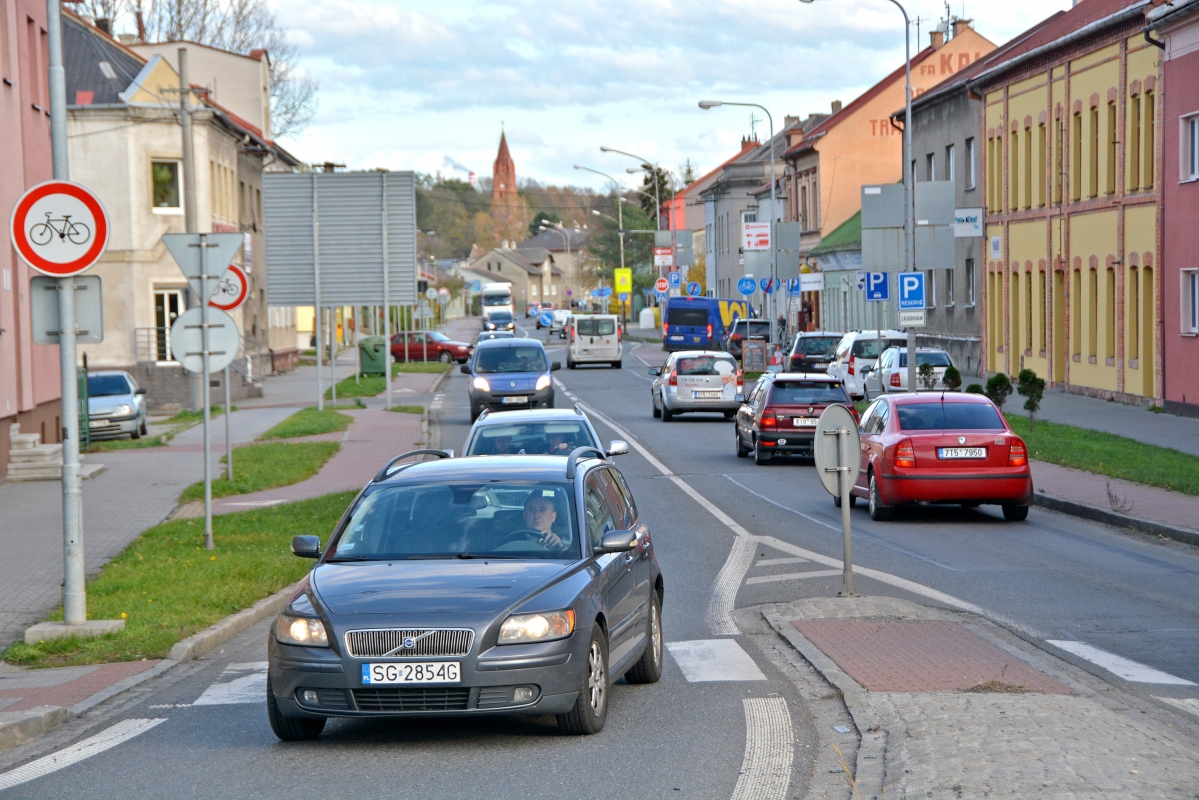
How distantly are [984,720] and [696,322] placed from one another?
65043 mm

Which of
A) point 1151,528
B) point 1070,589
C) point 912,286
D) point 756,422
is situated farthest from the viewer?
point 912,286

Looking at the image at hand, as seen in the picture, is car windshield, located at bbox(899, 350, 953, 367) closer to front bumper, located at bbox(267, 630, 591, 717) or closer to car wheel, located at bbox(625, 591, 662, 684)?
car wheel, located at bbox(625, 591, 662, 684)

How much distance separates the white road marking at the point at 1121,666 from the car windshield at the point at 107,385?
84.9 feet

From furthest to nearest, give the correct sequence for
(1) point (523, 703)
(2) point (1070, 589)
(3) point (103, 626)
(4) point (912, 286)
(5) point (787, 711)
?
(4) point (912, 286) → (2) point (1070, 589) → (3) point (103, 626) → (5) point (787, 711) → (1) point (523, 703)

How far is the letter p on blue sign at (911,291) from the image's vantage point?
92.2 ft

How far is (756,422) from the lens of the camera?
2489cm

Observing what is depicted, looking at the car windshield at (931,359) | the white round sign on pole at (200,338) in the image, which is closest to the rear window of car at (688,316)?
the car windshield at (931,359)

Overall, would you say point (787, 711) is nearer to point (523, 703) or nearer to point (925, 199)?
point (523, 703)

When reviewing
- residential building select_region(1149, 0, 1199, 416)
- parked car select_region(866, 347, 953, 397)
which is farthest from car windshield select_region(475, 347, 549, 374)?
residential building select_region(1149, 0, 1199, 416)

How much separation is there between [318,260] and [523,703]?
30.3m

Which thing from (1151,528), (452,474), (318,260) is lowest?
(1151,528)

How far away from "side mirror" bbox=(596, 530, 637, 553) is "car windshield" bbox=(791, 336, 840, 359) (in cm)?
3607

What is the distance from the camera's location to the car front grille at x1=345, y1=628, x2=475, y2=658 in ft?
22.6

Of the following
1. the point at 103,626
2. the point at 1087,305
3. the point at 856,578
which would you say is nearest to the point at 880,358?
the point at 1087,305
